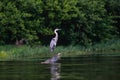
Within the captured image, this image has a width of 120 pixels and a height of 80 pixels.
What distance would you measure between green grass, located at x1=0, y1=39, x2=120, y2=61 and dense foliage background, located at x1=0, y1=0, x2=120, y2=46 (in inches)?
43.1

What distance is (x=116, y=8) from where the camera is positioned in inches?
1955

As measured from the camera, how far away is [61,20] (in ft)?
144

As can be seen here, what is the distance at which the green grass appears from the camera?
3231 centimetres

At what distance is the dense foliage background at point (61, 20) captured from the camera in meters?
39.4

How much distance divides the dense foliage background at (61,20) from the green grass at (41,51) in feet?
3.59

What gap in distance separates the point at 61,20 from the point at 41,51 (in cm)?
787

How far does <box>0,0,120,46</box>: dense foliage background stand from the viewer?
3944 cm

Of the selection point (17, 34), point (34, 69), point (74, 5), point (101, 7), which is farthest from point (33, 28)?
point (34, 69)

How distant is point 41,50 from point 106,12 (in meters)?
12.8

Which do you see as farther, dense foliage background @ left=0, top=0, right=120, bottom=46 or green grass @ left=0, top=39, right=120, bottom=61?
dense foliage background @ left=0, top=0, right=120, bottom=46

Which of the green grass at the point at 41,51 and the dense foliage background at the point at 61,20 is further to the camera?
the dense foliage background at the point at 61,20

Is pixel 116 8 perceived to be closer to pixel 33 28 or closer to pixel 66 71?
pixel 33 28

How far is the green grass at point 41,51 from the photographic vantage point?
32.3m

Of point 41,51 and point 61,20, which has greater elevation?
point 61,20
